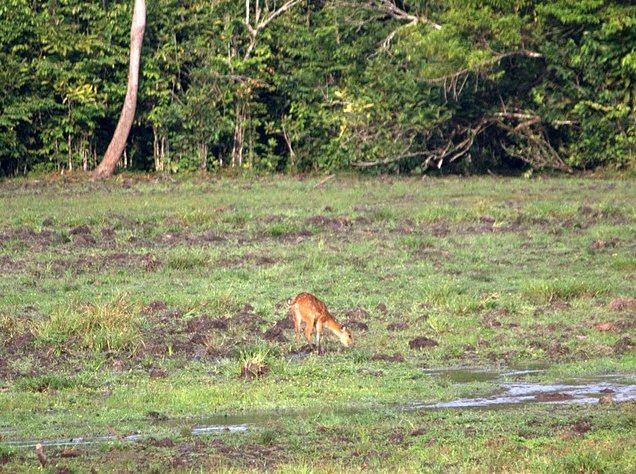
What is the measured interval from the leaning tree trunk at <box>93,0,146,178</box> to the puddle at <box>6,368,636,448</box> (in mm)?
20445

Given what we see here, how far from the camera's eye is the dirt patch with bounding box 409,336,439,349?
37.3ft

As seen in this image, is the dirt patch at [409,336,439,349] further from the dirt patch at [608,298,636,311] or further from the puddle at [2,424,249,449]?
the puddle at [2,424,249,449]

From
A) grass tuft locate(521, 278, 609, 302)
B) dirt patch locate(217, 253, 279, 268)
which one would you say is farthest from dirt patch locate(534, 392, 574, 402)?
dirt patch locate(217, 253, 279, 268)

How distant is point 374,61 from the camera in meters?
30.5

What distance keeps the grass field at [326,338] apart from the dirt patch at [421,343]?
5 centimetres

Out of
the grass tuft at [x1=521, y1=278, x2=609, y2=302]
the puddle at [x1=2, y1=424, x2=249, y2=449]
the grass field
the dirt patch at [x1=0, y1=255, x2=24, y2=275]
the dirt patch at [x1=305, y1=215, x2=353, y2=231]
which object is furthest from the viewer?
the dirt patch at [x1=305, y1=215, x2=353, y2=231]

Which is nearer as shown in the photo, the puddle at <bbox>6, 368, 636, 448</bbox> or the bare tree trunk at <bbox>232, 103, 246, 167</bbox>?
the puddle at <bbox>6, 368, 636, 448</bbox>

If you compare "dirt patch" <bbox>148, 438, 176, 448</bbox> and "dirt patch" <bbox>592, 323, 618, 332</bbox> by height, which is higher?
"dirt patch" <bbox>592, 323, 618, 332</bbox>

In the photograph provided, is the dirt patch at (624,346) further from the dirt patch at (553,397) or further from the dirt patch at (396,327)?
the dirt patch at (396,327)

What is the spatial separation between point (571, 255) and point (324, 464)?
9787mm

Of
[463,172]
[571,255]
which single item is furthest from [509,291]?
[463,172]

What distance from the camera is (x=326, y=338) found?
12.0 m

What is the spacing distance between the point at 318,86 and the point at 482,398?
72.7 ft

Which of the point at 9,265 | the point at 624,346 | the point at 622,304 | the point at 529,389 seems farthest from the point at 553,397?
the point at 9,265
